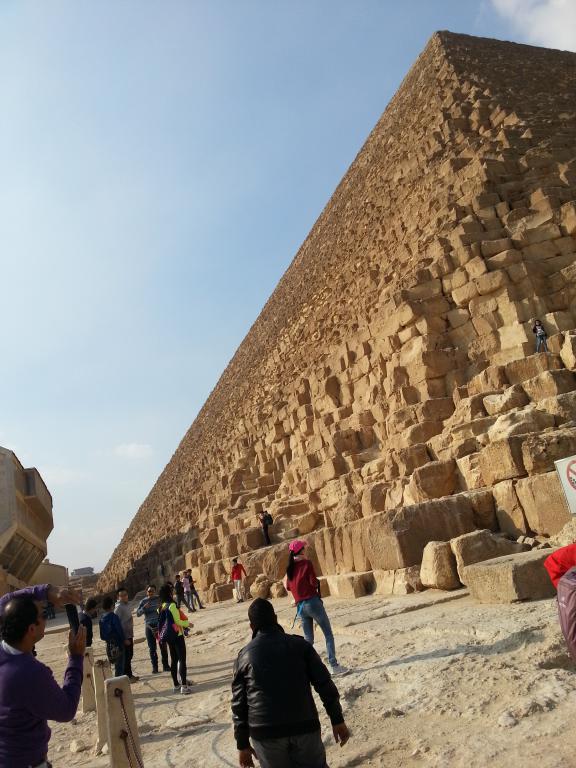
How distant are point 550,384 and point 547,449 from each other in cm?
157

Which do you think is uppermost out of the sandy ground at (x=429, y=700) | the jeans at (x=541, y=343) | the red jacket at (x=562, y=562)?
the jeans at (x=541, y=343)

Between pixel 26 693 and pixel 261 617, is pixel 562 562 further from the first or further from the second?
pixel 26 693

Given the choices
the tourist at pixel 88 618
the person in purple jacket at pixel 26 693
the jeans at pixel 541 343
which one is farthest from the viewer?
the jeans at pixel 541 343

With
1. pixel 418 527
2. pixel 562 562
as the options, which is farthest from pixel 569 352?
pixel 562 562

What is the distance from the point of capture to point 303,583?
491 centimetres

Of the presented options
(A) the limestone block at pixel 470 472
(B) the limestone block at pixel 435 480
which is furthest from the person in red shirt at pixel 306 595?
(B) the limestone block at pixel 435 480

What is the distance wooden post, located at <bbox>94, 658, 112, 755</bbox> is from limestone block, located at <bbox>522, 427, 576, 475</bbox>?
5273 millimetres

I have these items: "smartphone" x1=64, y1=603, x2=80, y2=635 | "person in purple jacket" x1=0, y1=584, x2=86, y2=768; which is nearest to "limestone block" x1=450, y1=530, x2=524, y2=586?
"smartphone" x1=64, y1=603, x2=80, y2=635

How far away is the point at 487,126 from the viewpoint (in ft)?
60.4

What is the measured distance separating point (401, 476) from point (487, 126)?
42.9 ft

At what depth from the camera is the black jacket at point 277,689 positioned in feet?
7.43

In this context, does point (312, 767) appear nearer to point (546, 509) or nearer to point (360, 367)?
point (546, 509)

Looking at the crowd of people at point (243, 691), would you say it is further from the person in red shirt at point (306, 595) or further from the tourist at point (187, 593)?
the tourist at point (187, 593)

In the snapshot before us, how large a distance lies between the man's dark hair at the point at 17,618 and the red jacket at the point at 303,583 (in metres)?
3.05
